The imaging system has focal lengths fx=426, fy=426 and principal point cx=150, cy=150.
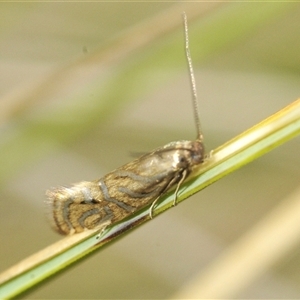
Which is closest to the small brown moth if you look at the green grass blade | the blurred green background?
the green grass blade

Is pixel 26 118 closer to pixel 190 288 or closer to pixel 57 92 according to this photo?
pixel 57 92

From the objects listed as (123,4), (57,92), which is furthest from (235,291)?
(123,4)

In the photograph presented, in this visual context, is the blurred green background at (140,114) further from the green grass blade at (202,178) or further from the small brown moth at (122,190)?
the green grass blade at (202,178)

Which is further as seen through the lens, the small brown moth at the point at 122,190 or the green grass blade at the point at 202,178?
the small brown moth at the point at 122,190

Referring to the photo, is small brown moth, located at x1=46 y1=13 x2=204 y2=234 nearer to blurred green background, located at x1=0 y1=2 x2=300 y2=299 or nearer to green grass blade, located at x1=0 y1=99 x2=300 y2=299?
green grass blade, located at x1=0 y1=99 x2=300 y2=299

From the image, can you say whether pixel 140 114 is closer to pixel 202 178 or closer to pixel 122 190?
pixel 122 190

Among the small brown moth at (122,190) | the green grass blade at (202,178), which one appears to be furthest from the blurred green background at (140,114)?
the green grass blade at (202,178)
